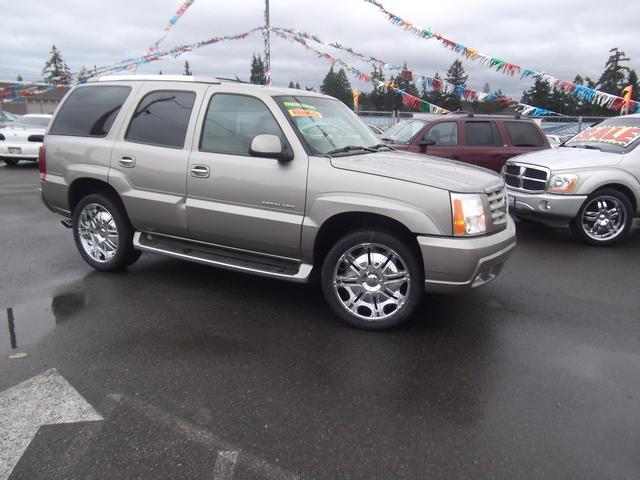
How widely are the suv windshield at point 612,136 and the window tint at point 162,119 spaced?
597 centimetres

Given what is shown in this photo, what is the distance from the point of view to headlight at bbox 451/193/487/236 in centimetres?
357

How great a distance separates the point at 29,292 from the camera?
4.61 m

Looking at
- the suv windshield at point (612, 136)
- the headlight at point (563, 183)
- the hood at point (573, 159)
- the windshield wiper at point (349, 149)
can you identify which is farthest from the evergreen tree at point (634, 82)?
the windshield wiper at point (349, 149)

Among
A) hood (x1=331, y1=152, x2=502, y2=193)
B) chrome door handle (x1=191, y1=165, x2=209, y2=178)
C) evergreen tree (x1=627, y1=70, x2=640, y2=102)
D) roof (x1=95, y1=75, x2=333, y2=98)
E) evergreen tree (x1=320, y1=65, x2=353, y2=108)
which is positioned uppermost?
evergreen tree (x1=627, y1=70, x2=640, y2=102)

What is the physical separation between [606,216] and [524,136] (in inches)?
113

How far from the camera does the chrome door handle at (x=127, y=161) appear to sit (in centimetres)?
467

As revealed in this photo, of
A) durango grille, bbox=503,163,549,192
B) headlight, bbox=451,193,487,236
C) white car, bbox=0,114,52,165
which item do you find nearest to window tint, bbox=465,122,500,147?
durango grille, bbox=503,163,549,192

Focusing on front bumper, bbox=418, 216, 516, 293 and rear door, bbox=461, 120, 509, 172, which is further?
rear door, bbox=461, 120, 509, 172

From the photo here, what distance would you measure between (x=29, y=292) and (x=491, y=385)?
4.11m

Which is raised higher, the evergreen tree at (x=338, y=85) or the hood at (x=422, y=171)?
the evergreen tree at (x=338, y=85)

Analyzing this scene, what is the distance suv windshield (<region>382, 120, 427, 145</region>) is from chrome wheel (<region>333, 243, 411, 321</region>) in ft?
17.8

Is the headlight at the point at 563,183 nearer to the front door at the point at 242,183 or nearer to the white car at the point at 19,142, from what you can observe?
the front door at the point at 242,183

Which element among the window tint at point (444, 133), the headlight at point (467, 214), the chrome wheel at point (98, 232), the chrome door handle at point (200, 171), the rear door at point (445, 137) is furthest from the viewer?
the window tint at point (444, 133)

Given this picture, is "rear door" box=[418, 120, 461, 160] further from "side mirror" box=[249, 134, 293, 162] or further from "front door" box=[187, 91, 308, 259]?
"side mirror" box=[249, 134, 293, 162]
